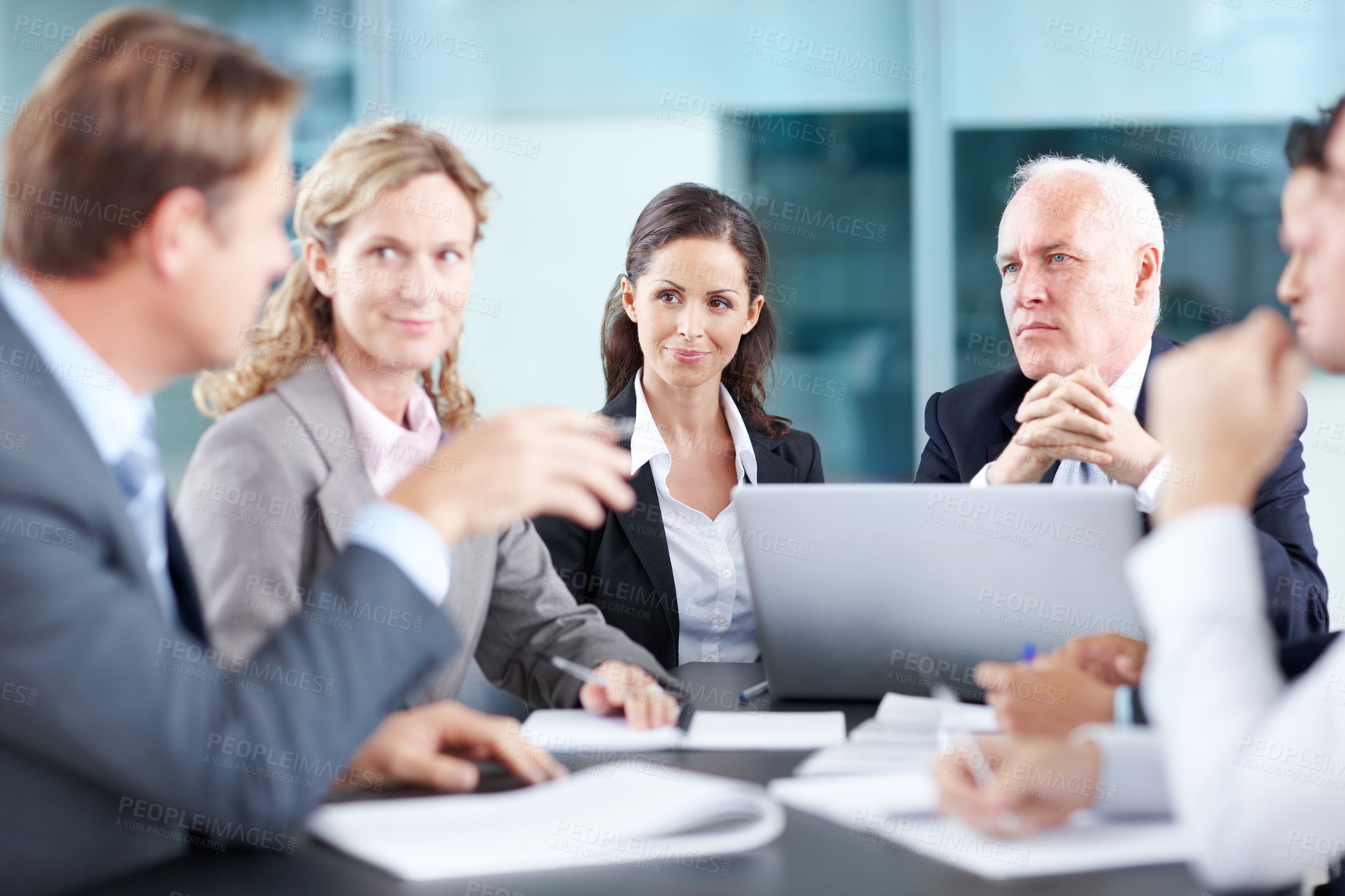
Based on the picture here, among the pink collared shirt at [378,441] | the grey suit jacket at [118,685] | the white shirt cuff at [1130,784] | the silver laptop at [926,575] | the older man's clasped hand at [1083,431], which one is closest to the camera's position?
the grey suit jacket at [118,685]

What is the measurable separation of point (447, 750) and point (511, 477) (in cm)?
45

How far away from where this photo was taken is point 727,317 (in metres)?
2.60

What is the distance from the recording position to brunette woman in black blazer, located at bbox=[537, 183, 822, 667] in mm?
2406

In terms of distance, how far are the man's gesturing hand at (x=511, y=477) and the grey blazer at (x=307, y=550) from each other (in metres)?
0.39

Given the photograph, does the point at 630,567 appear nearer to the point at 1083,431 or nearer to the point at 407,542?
the point at 1083,431

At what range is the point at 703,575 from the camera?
245 centimetres

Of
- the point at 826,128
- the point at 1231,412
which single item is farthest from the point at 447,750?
the point at 826,128

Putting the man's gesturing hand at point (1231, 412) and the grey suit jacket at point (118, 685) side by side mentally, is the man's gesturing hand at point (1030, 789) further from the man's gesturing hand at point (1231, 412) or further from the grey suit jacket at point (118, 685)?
the grey suit jacket at point (118, 685)

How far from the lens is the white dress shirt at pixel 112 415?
953 millimetres

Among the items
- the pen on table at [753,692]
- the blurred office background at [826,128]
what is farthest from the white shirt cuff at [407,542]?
the blurred office background at [826,128]

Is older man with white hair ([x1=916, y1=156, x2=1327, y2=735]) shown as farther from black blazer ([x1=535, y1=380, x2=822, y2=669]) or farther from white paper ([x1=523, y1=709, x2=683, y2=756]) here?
white paper ([x1=523, y1=709, x2=683, y2=756])

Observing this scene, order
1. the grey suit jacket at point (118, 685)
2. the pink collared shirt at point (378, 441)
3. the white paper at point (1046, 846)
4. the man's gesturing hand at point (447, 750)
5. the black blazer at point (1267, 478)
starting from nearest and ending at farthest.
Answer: the grey suit jacket at point (118, 685) < the white paper at point (1046, 846) < the man's gesturing hand at point (447, 750) < the pink collared shirt at point (378, 441) < the black blazer at point (1267, 478)

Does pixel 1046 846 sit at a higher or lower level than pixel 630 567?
lower

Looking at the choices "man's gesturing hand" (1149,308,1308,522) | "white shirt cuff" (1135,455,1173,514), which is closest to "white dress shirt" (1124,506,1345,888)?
"man's gesturing hand" (1149,308,1308,522)
